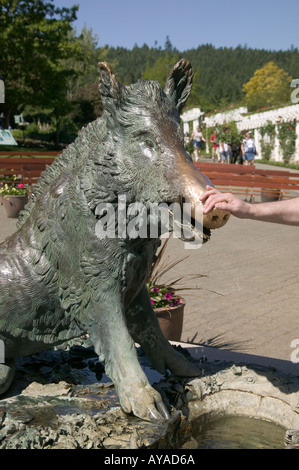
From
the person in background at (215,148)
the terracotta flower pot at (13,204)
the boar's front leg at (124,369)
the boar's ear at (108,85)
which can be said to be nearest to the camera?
the boar's ear at (108,85)

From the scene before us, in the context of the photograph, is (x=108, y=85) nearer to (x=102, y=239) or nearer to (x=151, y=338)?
(x=102, y=239)

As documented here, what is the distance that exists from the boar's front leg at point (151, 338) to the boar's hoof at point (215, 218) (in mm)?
790

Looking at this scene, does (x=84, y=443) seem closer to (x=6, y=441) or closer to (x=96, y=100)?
(x=6, y=441)

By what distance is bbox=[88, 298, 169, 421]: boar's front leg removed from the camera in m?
2.41

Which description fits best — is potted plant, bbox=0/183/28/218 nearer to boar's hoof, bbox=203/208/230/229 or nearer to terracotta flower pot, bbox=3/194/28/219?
terracotta flower pot, bbox=3/194/28/219

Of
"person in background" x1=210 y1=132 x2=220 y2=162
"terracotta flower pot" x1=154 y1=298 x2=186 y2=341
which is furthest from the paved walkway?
"person in background" x1=210 y1=132 x2=220 y2=162

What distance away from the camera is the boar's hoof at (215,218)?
2.16 metres

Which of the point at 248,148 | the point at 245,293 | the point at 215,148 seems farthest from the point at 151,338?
the point at 215,148

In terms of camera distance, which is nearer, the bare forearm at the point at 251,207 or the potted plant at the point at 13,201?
the bare forearm at the point at 251,207

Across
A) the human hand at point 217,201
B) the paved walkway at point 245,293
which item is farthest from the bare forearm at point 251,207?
the paved walkway at point 245,293

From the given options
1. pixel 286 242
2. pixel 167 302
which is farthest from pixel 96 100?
pixel 167 302

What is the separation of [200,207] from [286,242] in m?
8.47

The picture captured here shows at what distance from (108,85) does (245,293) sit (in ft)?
16.2

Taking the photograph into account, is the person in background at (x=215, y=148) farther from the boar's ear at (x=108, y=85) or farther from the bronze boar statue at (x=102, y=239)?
the boar's ear at (x=108, y=85)
